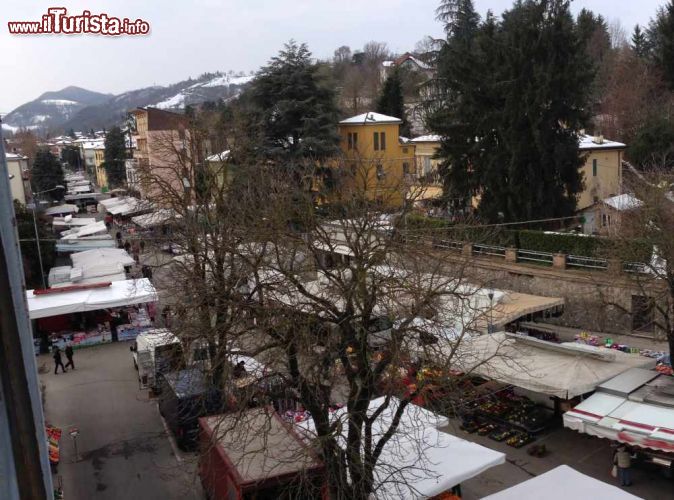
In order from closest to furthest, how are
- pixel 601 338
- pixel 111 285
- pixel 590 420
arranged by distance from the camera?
pixel 590 420
pixel 601 338
pixel 111 285

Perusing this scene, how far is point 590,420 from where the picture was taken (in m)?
10.8

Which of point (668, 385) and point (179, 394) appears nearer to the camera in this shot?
point (668, 385)

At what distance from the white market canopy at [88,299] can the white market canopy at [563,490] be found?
609 inches

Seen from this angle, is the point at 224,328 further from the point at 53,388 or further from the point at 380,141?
the point at 380,141

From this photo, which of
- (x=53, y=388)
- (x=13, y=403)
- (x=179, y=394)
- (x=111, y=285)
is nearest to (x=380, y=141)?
(x=111, y=285)

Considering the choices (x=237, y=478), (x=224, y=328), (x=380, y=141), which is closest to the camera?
(x=237, y=478)

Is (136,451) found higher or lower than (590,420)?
lower

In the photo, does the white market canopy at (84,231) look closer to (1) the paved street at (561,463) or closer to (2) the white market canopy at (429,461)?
(1) the paved street at (561,463)

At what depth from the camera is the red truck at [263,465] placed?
8.16m

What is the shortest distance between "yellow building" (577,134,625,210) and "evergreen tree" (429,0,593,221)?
4.63 metres

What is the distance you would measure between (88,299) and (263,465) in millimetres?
15950

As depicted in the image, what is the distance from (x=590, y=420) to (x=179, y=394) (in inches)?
322

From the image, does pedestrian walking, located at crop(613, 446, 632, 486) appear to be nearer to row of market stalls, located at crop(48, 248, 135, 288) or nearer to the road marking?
the road marking

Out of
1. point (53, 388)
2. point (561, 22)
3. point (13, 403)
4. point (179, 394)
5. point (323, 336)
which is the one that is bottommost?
point (53, 388)
